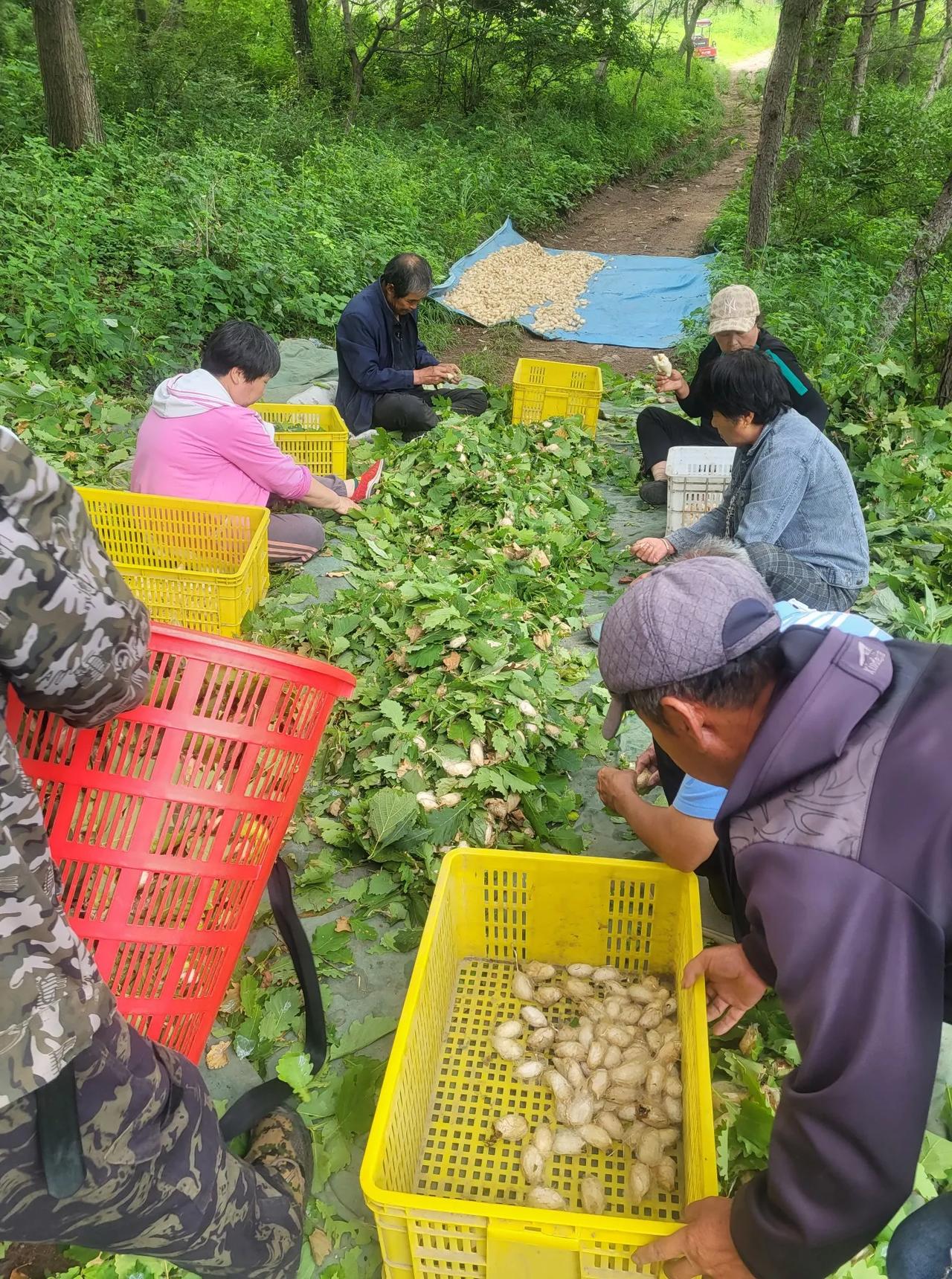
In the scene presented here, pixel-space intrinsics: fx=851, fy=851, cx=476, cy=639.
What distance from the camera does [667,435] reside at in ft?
16.3

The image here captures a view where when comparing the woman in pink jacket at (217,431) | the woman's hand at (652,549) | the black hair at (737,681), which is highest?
the black hair at (737,681)

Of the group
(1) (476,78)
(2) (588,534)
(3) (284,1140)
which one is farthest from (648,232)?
(3) (284,1140)

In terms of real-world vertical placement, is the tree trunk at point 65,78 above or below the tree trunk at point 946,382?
above

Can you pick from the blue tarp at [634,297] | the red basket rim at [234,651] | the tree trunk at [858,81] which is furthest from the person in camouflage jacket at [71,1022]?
the tree trunk at [858,81]

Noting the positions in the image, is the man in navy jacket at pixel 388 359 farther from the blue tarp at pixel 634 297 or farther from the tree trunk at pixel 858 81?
the tree trunk at pixel 858 81

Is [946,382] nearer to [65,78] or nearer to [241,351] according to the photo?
[241,351]

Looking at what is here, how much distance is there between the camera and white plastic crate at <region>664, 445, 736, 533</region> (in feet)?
13.7

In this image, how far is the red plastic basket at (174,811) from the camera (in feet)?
4.78

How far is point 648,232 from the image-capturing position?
1271 centimetres

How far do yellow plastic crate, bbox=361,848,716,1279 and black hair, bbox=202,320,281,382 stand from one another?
2.36 meters

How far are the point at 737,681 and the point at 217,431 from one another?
282 cm

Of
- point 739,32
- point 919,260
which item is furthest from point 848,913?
point 739,32

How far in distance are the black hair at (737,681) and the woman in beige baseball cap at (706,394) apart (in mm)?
2792

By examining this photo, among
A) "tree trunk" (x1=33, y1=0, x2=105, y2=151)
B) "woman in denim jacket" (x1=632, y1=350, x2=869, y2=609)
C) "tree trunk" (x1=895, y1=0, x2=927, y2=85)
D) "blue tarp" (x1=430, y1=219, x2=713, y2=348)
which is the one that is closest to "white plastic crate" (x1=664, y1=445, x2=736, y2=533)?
"woman in denim jacket" (x1=632, y1=350, x2=869, y2=609)
